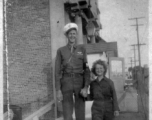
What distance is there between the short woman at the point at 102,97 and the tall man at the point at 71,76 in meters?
0.15

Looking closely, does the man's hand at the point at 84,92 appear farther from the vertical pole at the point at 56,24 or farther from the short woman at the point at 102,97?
the vertical pole at the point at 56,24

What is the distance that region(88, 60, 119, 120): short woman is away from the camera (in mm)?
3451

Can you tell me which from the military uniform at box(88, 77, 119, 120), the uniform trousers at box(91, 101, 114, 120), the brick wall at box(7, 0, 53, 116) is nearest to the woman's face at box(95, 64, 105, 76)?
the military uniform at box(88, 77, 119, 120)

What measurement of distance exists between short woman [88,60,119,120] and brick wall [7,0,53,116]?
126 cm

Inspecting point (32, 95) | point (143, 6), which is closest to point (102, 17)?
point (143, 6)

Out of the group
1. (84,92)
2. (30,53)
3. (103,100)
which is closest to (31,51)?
(30,53)

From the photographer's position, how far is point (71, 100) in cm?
354

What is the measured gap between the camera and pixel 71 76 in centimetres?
353

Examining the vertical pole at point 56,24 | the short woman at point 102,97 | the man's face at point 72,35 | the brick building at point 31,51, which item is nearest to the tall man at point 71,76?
the man's face at point 72,35

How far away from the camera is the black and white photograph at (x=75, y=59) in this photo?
→ 3.54m

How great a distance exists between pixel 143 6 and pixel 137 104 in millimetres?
1684

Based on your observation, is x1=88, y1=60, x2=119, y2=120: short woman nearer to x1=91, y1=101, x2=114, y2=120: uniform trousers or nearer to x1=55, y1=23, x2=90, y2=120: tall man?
x1=91, y1=101, x2=114, y2=120: uniform trousers

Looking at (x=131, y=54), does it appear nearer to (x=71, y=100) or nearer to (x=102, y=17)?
(x=102, y=17)

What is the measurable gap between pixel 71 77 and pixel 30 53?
1462 mm
